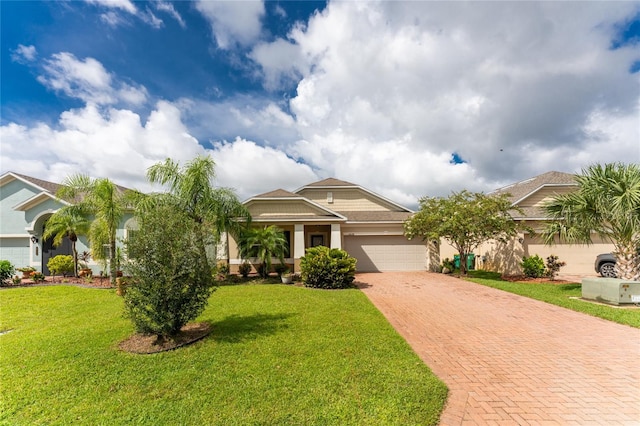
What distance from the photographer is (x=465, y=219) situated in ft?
47.3

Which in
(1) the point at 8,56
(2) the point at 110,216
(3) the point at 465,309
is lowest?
(3) the point at 465,309

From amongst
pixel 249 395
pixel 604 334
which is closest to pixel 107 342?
pixel 249 395

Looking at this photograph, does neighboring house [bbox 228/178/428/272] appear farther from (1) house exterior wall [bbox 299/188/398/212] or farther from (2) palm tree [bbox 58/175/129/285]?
(2) palm tree [bbox 58/175/129/285]

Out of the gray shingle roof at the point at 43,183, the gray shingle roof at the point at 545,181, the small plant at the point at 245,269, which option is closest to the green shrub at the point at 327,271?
the small plant at the point at 245,269

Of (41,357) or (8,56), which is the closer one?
(41,357)

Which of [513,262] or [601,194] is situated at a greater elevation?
[601,194]

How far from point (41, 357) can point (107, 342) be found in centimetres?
100

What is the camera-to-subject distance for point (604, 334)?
6457 mm

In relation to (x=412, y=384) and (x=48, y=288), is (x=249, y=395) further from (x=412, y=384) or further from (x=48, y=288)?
(x=48, y=288)

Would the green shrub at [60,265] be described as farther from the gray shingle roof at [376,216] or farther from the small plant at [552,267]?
the small plant at [552,267]

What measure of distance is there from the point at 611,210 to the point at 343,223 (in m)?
11.5

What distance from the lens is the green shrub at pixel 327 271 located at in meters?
12.4

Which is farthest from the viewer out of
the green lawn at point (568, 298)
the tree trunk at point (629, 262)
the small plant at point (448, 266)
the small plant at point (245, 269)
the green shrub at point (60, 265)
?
the small plant at point (448, 266)

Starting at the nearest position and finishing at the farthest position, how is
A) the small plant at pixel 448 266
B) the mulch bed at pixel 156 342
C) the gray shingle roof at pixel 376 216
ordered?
the mulch bed at pixel 156 342 < the small plant at pixel 448 266 < the gray shingle roof at pixel 376 216
